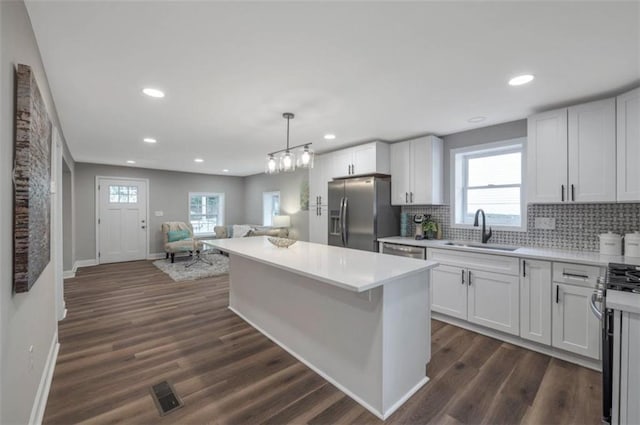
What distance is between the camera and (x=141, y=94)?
2.56 m

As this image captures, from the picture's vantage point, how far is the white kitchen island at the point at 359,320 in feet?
6.05

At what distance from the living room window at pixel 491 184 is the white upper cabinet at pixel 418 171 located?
0.75 ft

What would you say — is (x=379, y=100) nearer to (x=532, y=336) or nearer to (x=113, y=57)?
(x=113, y=57)

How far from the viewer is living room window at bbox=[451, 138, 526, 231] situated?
131 inches

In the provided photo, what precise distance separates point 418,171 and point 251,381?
3.12m

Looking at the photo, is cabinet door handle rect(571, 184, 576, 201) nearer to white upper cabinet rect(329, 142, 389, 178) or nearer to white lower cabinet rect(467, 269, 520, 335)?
white lower cabinet rect(467, 269, 520, 335)

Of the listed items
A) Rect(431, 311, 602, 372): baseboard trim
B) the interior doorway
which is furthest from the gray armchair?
Rect(431, 311, 602, 372): baseboard trim

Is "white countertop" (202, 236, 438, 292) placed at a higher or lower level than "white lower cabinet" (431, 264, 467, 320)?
higher

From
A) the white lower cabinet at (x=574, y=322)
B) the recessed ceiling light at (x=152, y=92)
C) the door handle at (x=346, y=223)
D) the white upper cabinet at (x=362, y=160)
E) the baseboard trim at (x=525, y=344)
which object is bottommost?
the baseboard trim at (x=525, y=344)

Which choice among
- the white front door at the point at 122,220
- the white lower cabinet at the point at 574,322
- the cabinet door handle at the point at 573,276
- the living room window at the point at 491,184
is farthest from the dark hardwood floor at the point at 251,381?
the white front door at the point at 122,220

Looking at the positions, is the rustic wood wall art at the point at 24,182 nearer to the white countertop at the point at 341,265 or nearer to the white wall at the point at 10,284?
the white wall at the point at 10,284

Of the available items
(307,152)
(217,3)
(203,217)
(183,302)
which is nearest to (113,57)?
(217,3)

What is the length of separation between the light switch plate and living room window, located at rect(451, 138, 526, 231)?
0.13 meters

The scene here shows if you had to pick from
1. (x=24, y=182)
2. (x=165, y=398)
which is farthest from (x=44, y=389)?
(x=24, y=182)
